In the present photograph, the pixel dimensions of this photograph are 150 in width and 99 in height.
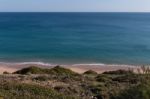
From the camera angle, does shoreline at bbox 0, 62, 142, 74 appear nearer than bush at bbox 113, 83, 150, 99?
No

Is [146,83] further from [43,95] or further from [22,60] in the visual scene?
[22,60]

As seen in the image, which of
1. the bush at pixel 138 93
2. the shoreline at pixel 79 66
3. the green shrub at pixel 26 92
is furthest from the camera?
the shoreline at pixel 79 66

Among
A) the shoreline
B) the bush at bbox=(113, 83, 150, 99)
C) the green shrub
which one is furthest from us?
the shoreline

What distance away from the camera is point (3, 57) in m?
44.8

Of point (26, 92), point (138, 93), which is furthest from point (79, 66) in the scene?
point (138, 93)

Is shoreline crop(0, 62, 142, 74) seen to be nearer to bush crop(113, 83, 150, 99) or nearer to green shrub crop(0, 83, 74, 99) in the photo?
green shrub crop(0, 83, 74, 99)

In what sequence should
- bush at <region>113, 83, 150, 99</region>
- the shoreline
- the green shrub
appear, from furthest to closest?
the shoreline
the green shrub
bush at <region>113, 83, 150, 99</region>

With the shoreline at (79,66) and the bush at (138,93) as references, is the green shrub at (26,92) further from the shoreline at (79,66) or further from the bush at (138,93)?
the shoreline at (79,66)

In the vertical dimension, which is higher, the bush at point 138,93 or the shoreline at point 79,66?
the shoreline at point 79,66

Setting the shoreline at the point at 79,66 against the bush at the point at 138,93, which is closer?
the bush at the point at 138,93

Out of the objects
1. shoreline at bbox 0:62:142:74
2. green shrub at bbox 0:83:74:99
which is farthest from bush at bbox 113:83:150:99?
shoreline at bbox 0:62:142:74

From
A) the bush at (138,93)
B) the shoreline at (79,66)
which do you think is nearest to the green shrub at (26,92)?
the bush at (138,93)

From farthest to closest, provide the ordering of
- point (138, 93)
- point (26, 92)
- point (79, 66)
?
1. point (79, 66)
2. point (26, 92)
3. point (138, 93)

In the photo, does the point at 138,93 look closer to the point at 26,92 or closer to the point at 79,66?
the point at 26,92
